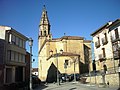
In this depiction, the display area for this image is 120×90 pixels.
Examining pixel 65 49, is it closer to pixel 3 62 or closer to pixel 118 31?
pixel 118 31

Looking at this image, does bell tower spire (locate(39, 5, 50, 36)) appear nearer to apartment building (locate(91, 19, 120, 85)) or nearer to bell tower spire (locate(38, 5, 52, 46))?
bell tower spire (locate(38, 5, 52, 46))

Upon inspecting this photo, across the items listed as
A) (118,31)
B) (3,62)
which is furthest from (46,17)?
(3,62)

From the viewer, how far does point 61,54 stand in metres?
51.2

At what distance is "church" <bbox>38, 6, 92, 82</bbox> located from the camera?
50.7 meters

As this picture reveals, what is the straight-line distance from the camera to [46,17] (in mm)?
77562

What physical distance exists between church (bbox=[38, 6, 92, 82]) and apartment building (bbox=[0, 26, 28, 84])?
34.2ft

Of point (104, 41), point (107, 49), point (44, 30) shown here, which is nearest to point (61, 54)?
point (104, 41)

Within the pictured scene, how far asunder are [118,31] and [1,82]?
2117 centimetres

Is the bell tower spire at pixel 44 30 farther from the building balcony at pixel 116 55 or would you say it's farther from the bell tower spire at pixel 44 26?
the building balcony at pixel 116 55

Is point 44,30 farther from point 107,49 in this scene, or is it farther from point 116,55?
point 116,55

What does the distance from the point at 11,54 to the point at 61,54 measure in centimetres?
2551

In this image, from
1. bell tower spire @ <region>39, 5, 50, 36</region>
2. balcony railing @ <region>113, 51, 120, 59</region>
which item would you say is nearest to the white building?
balcony railing @ <region>113, 51, 120, 59</region>

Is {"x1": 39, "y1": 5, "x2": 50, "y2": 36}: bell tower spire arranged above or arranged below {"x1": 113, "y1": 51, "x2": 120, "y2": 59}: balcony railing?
above

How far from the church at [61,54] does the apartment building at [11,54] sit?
10.4 metres
